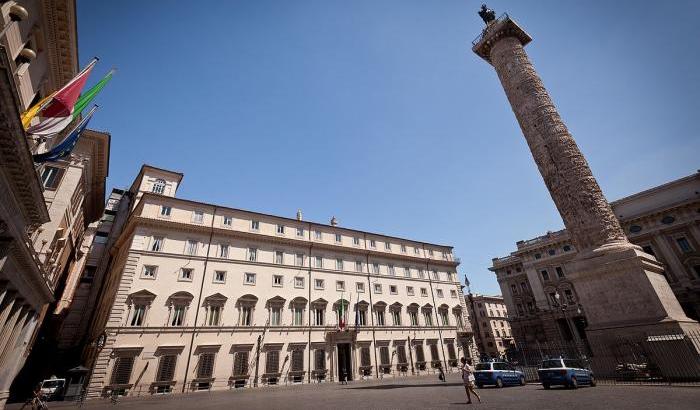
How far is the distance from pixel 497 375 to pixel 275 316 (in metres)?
18.3

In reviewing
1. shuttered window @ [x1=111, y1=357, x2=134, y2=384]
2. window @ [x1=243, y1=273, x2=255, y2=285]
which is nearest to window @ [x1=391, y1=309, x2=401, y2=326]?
window @ [x1=243, y1=273, x2=255, y2=285]

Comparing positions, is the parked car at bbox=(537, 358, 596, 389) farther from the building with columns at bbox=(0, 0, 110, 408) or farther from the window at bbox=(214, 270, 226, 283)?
the window at bbox=(214, 270, 226, 283)

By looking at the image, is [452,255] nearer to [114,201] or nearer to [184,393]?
[184,393]

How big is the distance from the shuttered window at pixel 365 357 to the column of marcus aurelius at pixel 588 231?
21752mm

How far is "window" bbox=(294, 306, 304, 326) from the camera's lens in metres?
28.1

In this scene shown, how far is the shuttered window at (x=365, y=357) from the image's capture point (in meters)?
30.0

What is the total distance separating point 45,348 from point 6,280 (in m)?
25.5

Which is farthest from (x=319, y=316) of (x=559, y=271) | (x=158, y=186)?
(x=559, y=271)

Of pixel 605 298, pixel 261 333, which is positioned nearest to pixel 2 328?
pixel 261 333

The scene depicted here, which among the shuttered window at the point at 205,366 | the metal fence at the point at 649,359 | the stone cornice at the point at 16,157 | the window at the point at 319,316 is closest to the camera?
the stone cornice at the point at 16,157

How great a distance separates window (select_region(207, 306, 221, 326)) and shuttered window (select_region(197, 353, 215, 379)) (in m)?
2.29

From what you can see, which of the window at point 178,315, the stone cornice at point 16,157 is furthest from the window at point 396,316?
the stone cornice at point 16,157

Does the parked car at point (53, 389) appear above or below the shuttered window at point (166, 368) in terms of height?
below

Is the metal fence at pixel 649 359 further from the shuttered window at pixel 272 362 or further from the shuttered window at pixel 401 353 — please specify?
the shuttered window at pixel 401 353
